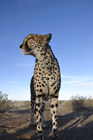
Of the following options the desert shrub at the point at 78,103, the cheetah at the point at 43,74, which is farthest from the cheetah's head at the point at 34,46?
the desert shrub at the point at 78,103

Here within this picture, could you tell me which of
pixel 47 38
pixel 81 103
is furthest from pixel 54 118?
pixel 81 103

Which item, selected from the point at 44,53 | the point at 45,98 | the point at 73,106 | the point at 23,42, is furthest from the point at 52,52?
the point at 73,106

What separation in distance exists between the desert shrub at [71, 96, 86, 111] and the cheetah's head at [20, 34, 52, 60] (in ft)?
29.0

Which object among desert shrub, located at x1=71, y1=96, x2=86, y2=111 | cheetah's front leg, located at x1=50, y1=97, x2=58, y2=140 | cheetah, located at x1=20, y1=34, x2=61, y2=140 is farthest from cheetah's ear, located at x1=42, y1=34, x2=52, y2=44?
desert shrub, located at x1=71, y1=96, x2=86, y2=111

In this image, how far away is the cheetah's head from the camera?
5223 mm

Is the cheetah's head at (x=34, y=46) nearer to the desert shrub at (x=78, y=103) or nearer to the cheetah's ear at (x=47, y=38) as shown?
the cheetah's ear at (x=47, y=38)

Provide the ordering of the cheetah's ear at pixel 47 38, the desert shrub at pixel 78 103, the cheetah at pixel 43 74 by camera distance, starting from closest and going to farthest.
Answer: the cheetah at pixel 43 74, the cheetah's ear at pixel 47 38, the desert shrub at pixel 78 103

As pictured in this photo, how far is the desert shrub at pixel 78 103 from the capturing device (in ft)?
44.0

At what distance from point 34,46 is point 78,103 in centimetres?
940

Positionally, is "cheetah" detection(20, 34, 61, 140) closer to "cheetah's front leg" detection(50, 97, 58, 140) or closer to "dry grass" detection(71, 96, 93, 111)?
"cheetah's front leg" detection(50, 97, 58, 140)

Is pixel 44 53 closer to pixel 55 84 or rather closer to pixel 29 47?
pixel 29 47

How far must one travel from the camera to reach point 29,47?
5227 millimetres

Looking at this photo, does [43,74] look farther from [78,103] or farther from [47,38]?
[78,103]

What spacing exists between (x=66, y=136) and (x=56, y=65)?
1861mm
